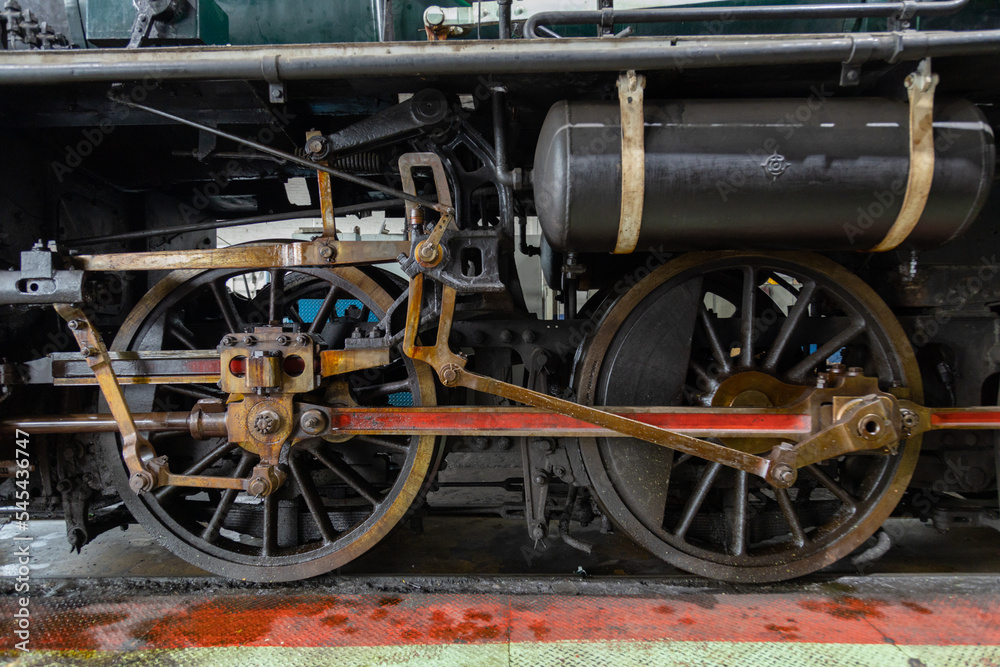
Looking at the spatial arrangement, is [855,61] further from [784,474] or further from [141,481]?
[141,481]

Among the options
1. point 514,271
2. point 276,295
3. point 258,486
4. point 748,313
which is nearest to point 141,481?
point 258,486

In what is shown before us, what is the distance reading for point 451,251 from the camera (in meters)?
2.04

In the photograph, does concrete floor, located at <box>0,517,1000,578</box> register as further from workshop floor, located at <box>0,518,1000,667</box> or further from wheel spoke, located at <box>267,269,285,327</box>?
wheel spoke, located at <box>267,269,285,327</box>

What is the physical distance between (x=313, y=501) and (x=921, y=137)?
106 inches

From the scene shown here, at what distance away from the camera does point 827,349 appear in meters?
2.25

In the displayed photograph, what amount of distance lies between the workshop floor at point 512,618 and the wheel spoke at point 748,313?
979mm

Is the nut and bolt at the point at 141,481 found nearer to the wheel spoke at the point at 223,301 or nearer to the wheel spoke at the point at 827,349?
the wheel spoke at the point at 223,301

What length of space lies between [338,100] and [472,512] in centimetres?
206

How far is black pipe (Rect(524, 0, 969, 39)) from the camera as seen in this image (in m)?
1.66

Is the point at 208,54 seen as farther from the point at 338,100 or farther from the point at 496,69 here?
the point at 496,69

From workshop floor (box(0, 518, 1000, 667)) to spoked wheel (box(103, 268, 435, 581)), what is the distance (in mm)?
143

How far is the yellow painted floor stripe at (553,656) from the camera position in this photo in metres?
1.69

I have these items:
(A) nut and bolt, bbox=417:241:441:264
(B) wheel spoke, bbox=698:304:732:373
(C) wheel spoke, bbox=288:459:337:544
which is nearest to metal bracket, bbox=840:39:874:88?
(B) wheel spoke, bbox=698:304:732:373

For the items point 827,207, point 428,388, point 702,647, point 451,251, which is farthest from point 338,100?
point 702,647
